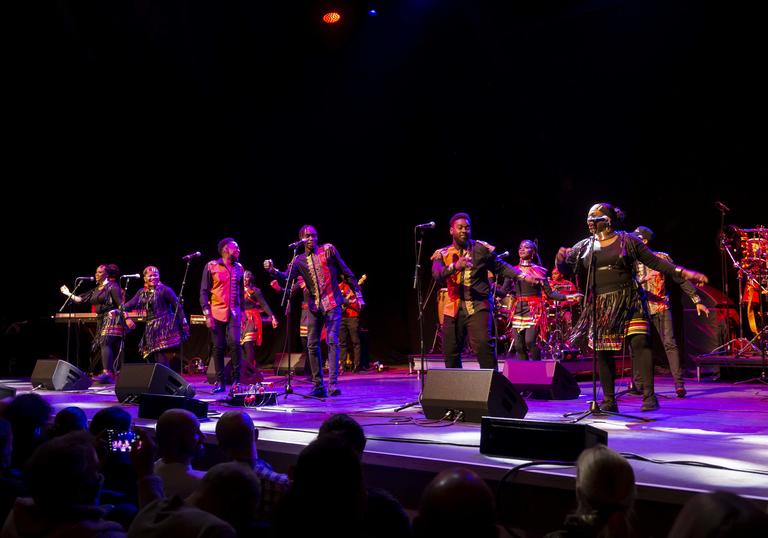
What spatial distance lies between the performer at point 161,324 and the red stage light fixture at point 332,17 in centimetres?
531

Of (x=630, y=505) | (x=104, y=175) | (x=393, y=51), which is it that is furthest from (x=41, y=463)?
(x=104, y=175)

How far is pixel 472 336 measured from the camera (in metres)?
7.62

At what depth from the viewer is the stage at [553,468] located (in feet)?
12.8

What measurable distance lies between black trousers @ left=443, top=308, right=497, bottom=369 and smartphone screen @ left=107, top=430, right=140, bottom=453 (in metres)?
4.05

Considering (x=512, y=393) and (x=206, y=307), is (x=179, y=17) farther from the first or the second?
(x=512, y=393)

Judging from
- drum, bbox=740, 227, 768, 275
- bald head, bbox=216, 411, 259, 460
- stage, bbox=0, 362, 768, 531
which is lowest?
stage, bbox=0, 362, 768, 531

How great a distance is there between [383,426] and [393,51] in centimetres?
1102

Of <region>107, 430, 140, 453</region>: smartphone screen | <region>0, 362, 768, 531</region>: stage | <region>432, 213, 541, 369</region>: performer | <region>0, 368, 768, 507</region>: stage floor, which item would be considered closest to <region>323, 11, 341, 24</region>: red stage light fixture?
<region>432, 213, 541, 369</region>: performer

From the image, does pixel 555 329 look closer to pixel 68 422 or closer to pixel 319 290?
pixel 319 290

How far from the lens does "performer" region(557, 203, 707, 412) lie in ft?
21.9

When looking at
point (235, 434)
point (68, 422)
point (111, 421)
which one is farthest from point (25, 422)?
point (235, 434)

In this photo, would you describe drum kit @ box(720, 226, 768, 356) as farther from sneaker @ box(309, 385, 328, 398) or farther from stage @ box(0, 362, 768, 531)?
sneaker @ box(309, 385, 328, 398)

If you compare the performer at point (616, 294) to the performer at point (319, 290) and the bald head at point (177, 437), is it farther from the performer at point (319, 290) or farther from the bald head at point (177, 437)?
the bald head at point (177, 437)

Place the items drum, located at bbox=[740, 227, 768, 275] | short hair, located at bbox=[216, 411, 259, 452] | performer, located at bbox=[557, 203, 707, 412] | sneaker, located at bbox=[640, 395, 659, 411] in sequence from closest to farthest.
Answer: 1. short hair, located at bbox=[216, 411, 259, 452]
2. performer, located at bbox=[557, 203, 707, 412]
3. sneaker, located at bbox=[640, 395, 659, 411]
4. drum, located at bbox=[740, 227, 768, 275]
